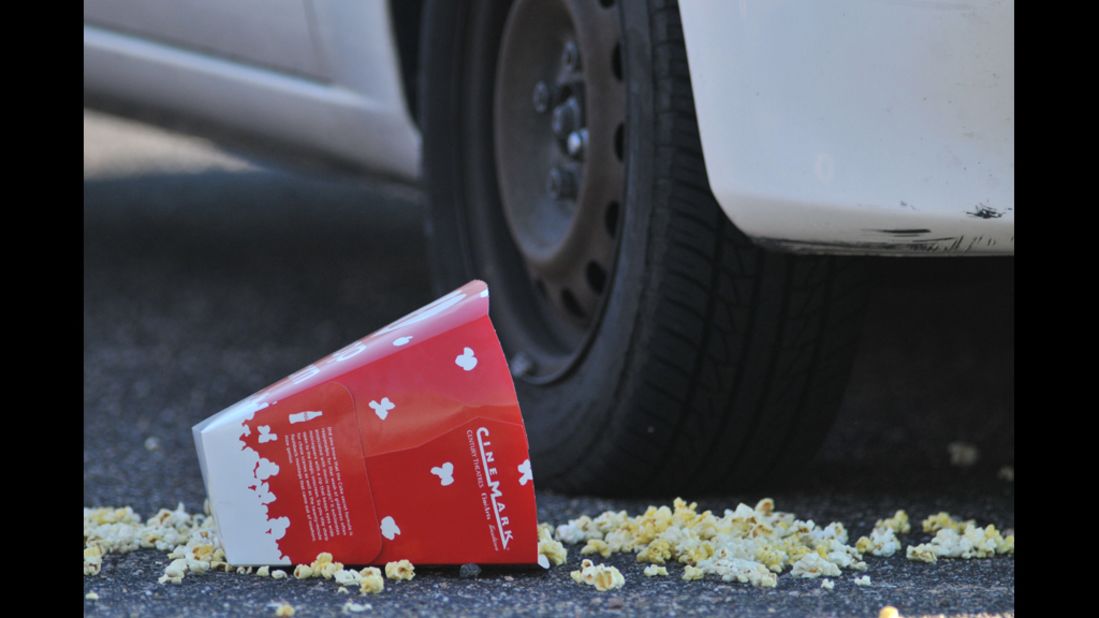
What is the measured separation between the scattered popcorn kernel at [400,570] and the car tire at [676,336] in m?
0.45

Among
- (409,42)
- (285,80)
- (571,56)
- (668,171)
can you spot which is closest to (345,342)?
(285,80)

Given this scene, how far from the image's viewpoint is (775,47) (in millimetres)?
1683

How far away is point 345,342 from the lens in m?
3.35

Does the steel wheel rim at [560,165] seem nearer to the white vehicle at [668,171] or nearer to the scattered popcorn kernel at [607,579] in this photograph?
the white vehicle at [668,171]

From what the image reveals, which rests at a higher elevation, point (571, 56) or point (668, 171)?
point (571, 56)

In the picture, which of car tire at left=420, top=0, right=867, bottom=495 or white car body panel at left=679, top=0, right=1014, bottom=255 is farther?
car tire at left=420, top=0, right=867, bottom=495

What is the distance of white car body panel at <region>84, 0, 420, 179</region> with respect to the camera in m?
2.72

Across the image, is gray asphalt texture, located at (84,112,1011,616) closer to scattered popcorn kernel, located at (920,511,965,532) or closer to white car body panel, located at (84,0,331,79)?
scattered popcorn kernel, located at (920,511,965,532)

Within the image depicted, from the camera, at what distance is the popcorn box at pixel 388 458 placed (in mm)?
1649

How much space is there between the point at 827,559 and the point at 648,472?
0.36 m

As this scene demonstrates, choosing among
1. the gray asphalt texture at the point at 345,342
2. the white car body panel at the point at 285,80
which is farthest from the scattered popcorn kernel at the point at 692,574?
the white car body panel at the point at 285,80

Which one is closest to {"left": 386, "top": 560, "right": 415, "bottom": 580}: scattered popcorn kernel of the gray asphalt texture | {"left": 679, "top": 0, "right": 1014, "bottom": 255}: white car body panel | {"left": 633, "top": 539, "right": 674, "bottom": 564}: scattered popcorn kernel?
the gray asphalt texture

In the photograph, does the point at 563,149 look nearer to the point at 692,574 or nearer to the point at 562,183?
the point at 562,183

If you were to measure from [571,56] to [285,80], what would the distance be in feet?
2.87
